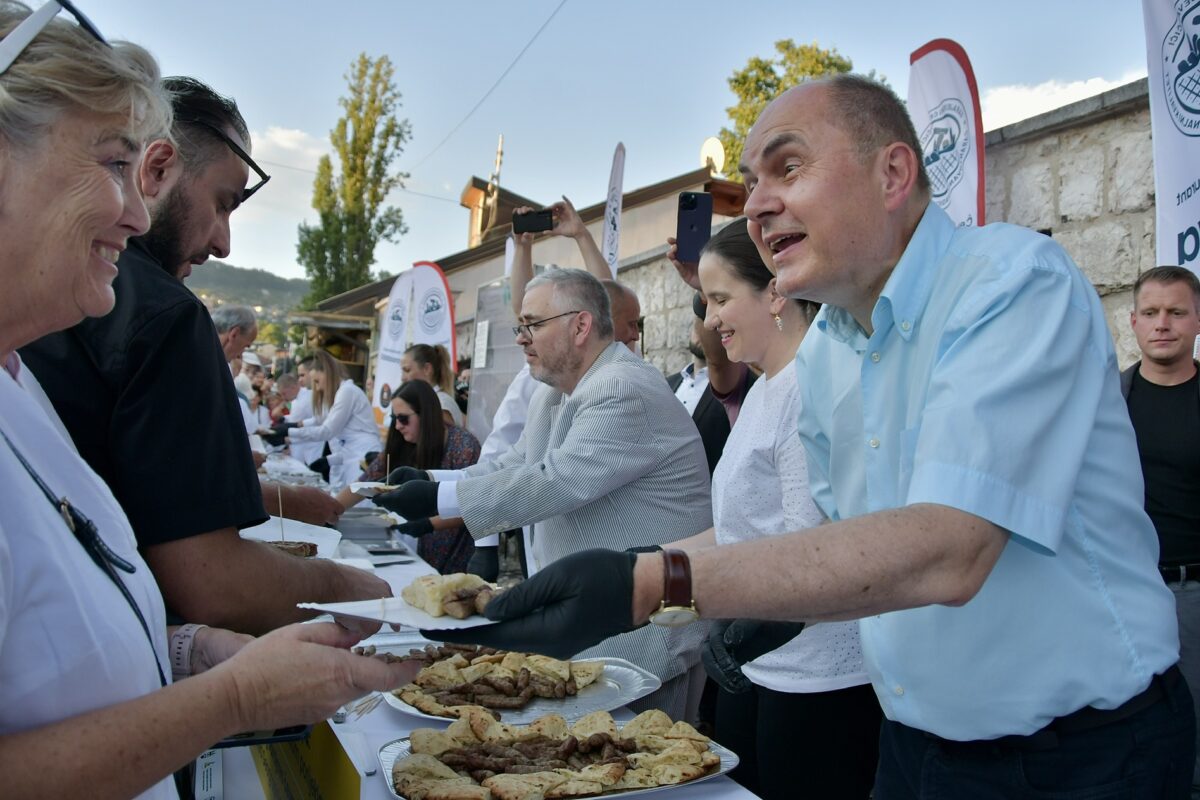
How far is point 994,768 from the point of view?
1.54 metres

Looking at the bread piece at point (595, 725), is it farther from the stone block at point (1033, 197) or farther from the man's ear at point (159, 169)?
the stone block at point (1033, 197)

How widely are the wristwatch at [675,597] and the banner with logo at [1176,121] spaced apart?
291 cm

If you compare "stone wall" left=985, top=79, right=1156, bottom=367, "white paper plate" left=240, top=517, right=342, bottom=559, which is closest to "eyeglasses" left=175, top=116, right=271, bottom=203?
"white paper plate" left=240, top=517, right=342, bottom=559

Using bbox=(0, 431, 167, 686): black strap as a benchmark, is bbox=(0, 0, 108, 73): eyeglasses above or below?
above

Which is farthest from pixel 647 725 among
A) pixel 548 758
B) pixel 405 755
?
pixel 405 755

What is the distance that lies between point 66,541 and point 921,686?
1.37 meters

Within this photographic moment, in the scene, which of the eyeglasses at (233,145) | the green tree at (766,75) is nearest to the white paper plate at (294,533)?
the eyeglasses at (233,145)

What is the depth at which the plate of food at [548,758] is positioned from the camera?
1.61 m

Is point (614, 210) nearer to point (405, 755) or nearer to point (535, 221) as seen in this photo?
point (535, 221)

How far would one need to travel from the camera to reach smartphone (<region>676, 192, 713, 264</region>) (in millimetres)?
4914

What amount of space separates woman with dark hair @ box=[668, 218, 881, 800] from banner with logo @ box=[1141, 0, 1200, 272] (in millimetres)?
1603

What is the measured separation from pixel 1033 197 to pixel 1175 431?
1.70 metres

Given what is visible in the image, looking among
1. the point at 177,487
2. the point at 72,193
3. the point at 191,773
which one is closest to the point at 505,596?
the point at 177,487

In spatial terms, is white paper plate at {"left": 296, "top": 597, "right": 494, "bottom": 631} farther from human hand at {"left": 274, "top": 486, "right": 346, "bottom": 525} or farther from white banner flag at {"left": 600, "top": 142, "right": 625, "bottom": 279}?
white banner flag at {"left": 600, "top": 142, "right": 625, "bottom": 279}
